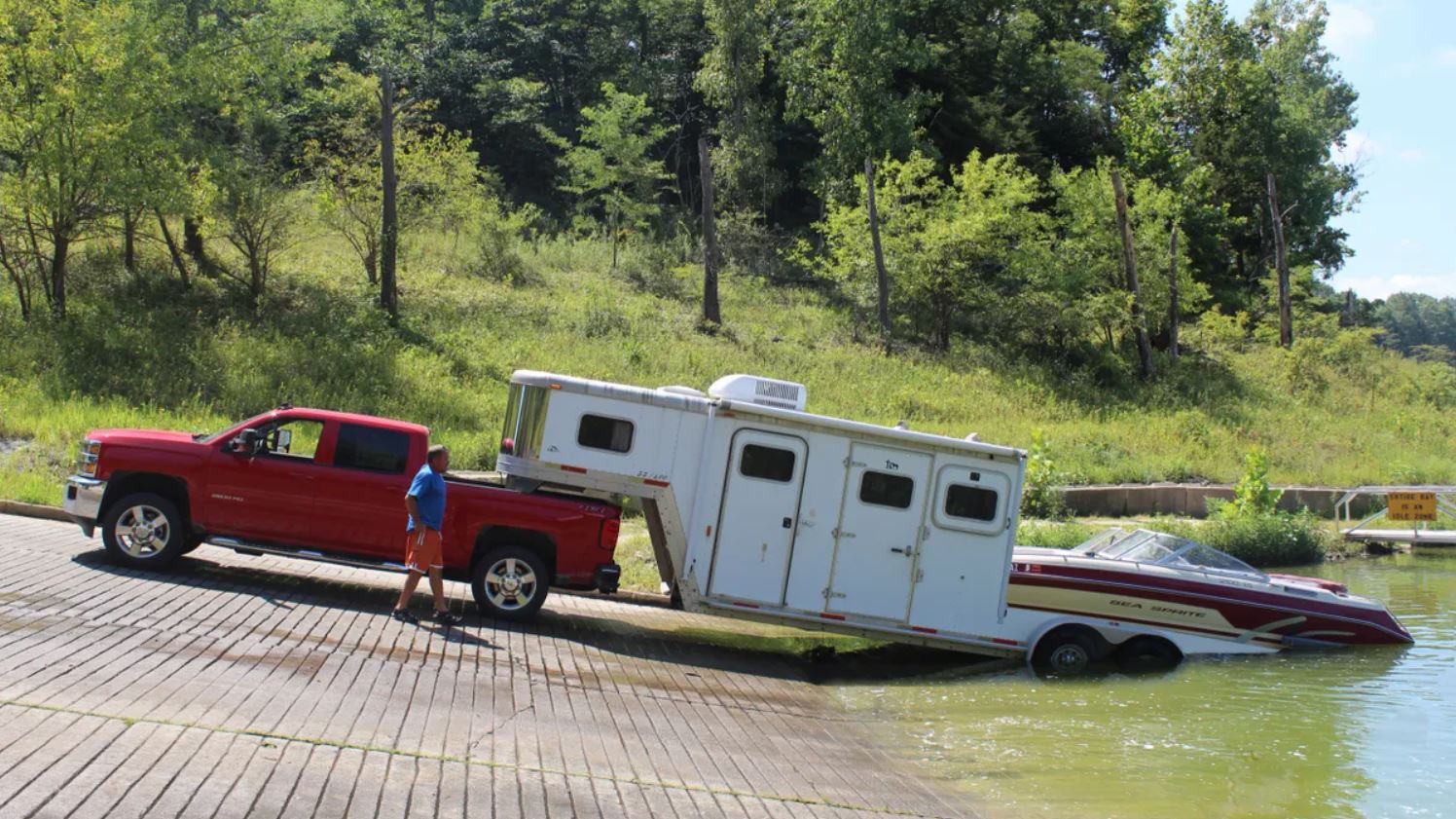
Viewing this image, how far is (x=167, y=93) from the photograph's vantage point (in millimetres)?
28000

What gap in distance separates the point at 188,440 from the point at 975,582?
8.54 metres

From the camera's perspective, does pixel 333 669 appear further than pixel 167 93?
No

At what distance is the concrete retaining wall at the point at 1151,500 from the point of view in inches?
932

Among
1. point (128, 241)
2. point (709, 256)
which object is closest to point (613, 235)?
point (709, 256)

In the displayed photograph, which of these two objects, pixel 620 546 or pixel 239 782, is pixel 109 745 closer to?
pixel 239 782

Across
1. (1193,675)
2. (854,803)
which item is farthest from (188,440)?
(1193,675)

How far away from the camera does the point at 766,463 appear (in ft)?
39.2

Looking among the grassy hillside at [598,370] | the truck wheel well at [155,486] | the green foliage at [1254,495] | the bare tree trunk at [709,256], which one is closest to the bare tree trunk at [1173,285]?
the grassy hillside at [598,370]

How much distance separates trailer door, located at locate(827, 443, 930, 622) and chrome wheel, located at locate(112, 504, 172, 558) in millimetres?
6944

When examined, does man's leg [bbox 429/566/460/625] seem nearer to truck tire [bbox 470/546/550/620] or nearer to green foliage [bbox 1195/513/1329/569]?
truck tire [bbox 470/546/550/620]

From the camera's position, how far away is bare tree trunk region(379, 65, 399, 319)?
30453 mm

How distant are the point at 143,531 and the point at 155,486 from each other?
1.57ft

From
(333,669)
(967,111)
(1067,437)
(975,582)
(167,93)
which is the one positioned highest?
(967,111)

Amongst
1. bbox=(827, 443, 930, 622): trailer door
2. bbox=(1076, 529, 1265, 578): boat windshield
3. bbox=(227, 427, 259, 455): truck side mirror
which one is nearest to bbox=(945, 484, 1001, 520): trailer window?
bbox=(827, 443, 930, 622): trailer door
